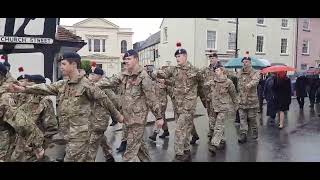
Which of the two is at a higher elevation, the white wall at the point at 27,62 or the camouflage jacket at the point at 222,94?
the white wall at the point at 27,62

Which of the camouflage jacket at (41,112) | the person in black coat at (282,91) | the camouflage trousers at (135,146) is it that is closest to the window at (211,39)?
the person in black coat at (282,91)

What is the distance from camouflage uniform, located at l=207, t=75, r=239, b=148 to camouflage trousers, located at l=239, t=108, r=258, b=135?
592 mm

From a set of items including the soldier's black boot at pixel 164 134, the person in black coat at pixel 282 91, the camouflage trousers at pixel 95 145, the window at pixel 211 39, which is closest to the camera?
the camouflage trousers at pixel 95 145

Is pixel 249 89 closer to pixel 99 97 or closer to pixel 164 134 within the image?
pixel 164 134

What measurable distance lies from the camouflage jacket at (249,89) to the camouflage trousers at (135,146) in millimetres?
3968

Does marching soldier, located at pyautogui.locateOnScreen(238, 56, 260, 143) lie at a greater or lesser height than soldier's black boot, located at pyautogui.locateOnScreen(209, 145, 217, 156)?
greater

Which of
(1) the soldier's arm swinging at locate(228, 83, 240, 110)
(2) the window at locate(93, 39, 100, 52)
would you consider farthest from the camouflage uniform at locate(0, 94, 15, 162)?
(2) the window at locate(93, 39, 100, 52)

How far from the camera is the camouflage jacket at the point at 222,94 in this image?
858cm

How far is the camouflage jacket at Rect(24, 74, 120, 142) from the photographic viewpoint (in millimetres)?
5221

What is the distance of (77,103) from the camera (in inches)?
207

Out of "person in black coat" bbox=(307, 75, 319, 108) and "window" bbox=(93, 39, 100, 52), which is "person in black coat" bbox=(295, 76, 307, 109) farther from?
"window" bbox=(93, 39, 100, 52)

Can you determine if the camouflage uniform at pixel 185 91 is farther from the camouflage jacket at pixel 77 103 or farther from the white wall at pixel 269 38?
the white wall at pixel 269 38

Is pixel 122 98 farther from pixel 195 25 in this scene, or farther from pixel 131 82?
pixel 195 25

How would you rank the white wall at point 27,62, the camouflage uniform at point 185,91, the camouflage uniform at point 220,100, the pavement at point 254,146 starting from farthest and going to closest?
the white wall at point 27,62 < the camouflage uniform at point 220,100 < the pavement at point 254,146 < the camouflage uniform at point 185,91
